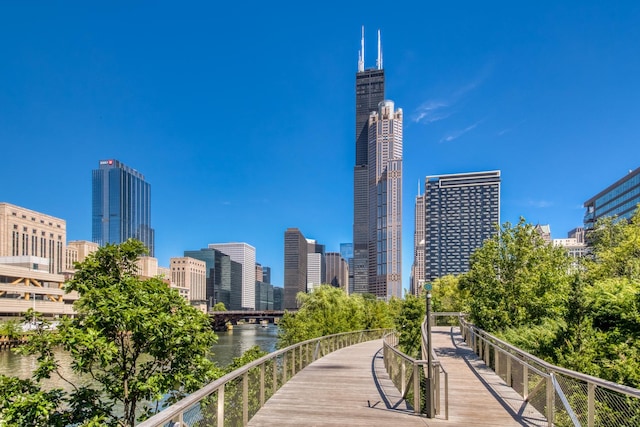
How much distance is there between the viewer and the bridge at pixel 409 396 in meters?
5.48

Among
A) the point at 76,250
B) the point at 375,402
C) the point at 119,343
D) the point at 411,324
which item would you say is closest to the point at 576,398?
the point at 375,402

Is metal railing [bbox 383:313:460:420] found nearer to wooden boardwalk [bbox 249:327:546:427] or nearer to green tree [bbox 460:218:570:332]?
wooden boardwalk [bbox 249:327:546:427]

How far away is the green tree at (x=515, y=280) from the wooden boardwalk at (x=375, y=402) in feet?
16.6

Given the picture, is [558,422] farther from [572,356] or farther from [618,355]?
[618,355]

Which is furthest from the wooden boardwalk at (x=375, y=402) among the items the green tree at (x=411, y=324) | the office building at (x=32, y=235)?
the office building at (x=32, y=235)

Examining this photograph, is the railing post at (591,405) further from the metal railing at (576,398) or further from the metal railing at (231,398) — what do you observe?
the metal railing at (231,398)

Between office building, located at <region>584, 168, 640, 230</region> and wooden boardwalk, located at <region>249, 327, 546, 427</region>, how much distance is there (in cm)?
8183

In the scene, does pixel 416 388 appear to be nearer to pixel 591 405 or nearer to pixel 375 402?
pixel 375 402

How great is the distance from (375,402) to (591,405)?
407cm

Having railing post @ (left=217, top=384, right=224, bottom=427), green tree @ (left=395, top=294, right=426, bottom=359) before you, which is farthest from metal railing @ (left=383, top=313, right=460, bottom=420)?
green tree @ (left=395, top=294, right=426, bottom=359)

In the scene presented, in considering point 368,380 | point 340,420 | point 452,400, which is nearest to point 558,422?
point 452,400

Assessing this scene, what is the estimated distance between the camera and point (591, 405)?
5473 mm

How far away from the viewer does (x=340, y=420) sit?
700 cm

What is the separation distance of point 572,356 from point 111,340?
10085 millimetres
